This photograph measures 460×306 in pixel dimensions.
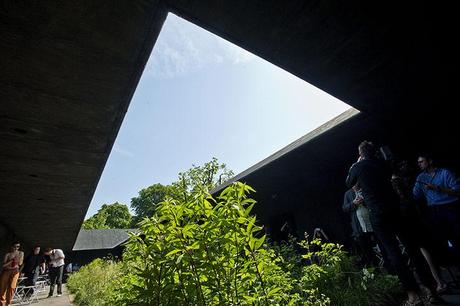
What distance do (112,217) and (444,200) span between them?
74058 mm

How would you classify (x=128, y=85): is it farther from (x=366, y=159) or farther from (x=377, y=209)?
(x=377, y=209)

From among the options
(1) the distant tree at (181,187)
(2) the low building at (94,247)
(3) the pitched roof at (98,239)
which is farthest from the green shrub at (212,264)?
(3) the pitched roof at (98,239)

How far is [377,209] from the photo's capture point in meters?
2.96

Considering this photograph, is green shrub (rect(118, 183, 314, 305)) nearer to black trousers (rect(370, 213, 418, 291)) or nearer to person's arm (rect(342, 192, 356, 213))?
black trousers (rect(370, 213, 418, 291))

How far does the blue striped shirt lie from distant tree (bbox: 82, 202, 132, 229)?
224 ft

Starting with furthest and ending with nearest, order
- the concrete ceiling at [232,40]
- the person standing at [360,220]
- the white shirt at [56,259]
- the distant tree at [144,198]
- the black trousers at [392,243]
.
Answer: the distant tree at [144,198]
the white shirt at [56,259]
the person standing at [360,220]
the concrete ceiling at [232,40]
the black trousers at [392,243]

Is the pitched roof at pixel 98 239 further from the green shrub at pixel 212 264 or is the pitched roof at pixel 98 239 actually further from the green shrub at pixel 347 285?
the green shrub at pixel 212 264

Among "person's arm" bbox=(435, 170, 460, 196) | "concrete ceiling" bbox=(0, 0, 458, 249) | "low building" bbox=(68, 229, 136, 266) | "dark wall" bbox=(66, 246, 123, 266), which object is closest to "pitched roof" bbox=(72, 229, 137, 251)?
"low building" bbox=(68, 229, 136, 266)

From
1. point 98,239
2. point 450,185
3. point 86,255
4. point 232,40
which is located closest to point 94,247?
point 86,255

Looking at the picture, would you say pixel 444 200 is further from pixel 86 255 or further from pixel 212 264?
pixel 86 255

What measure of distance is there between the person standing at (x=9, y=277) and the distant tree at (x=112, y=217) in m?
61.2

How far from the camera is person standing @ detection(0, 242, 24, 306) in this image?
697cm

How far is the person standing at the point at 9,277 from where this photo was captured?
22.9 ft

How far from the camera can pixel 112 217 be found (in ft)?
219
